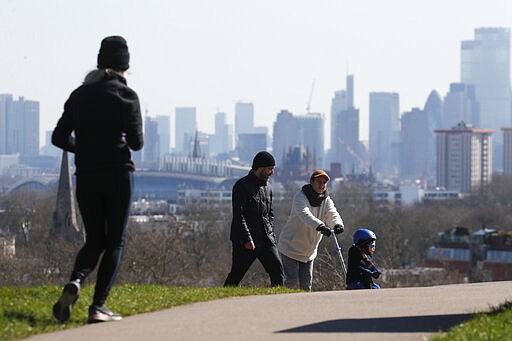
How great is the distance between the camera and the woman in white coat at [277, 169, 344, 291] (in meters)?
17.4

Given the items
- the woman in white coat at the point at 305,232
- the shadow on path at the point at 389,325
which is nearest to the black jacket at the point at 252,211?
the woman in white coat at the point at 305,232

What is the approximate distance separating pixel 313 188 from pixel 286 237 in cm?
59

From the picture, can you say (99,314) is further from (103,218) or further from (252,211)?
(252,211)

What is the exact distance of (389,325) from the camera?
11.8 m

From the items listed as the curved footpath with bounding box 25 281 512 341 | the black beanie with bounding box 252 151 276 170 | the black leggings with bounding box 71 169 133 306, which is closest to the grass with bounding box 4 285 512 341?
the curved footpath with bounding box 25 281 512 341

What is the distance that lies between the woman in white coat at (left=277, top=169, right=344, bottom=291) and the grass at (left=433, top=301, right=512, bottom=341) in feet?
17.2

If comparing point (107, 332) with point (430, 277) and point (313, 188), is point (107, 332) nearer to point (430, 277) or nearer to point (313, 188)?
point (313, 188)

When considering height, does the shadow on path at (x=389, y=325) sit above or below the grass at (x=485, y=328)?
below

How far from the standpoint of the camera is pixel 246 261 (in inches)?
674

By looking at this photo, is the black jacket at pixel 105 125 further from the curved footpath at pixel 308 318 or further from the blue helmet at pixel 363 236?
the blue helmet at pixel 363 236

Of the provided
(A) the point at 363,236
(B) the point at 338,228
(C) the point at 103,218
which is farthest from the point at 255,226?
(C) the point at 103,218

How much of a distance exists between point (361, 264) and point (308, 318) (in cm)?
471

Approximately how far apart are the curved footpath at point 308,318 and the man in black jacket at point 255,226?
2529mm

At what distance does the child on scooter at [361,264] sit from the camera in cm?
1688
